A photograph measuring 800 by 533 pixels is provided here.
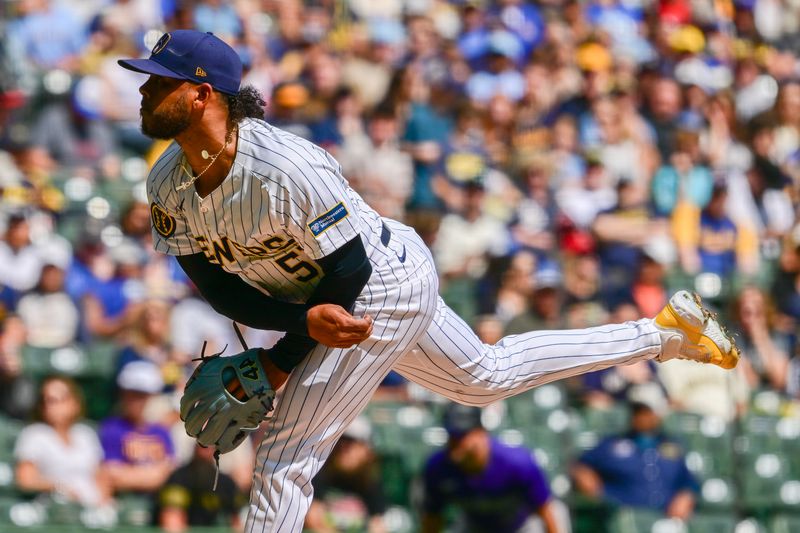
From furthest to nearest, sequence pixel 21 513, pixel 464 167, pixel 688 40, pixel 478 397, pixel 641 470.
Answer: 1. pixel 688 40
2. pixel 464 167
3. pixel 641 470
4. pixel 21 513
5. pixel 478 397

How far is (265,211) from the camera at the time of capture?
164 inches

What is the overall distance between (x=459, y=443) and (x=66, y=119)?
12.6ft

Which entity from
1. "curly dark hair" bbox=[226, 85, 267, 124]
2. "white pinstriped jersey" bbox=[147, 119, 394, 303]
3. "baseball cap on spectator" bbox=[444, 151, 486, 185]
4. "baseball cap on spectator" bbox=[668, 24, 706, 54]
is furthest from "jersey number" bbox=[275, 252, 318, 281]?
"baseball cap on spectator" bbox=[668, 24, 706, 54]

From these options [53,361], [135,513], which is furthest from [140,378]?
[135,513]

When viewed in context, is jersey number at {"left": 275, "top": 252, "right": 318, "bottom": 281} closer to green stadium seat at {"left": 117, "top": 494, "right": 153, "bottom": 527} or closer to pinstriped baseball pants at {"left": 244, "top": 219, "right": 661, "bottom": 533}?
pinstriped baseball pants at {"left": 244, "top": 219, "right": 661, "bottom": 533}

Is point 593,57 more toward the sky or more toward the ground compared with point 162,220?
more toward the ground

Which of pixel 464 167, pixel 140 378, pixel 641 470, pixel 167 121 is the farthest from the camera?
pixel 464 167

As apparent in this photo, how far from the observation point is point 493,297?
7945 millimetres

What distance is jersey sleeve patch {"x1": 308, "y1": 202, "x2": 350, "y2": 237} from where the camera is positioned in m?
4.17

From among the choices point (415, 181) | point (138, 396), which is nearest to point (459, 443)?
point (138, 396)

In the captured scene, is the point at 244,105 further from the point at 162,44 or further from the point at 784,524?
the point at 784,524

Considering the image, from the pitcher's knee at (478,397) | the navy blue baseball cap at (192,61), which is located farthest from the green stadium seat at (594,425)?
the navy blue baseball cap at (192,61)

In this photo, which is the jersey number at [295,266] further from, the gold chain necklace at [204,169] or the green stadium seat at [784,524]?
the green stadium seat at [784,524]

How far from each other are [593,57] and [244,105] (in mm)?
7520
